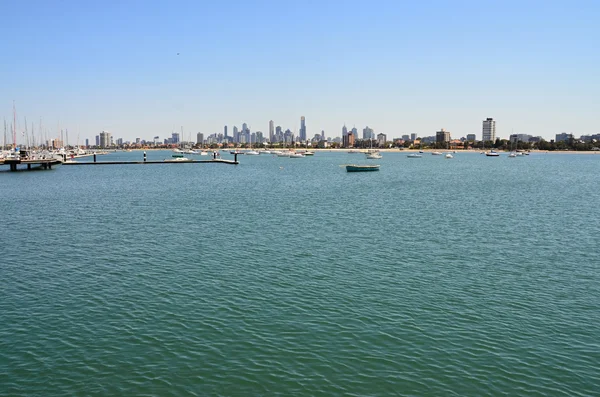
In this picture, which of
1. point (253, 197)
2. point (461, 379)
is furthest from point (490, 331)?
point (253, 197)

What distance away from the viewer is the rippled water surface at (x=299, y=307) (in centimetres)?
1867

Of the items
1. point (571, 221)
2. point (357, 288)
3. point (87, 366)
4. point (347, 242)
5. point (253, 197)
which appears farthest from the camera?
point (253, 197)

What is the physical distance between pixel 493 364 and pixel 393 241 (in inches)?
913

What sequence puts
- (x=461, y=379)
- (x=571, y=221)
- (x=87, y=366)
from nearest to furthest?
(x=461, y=379) < (x=87, y=366) < (x=571, y=221)

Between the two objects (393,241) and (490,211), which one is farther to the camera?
(490,211)

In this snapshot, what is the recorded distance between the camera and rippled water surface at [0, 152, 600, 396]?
1867 centimetres

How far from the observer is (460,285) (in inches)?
Result: 1164

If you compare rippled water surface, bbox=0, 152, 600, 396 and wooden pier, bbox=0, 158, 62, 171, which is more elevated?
wooden pier, bbox=0, 158, 62, 171

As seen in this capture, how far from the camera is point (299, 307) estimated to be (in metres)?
26.0

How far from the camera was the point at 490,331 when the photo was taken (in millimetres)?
22781

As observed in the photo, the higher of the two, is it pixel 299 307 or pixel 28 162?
pixel 28 162

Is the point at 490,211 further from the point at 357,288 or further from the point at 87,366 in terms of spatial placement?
the point at 87,366

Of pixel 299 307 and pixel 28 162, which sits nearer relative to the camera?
pixel 299 307

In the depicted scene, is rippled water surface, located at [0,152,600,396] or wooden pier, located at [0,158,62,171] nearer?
rippled water surface, located at [0,152,600,396]
